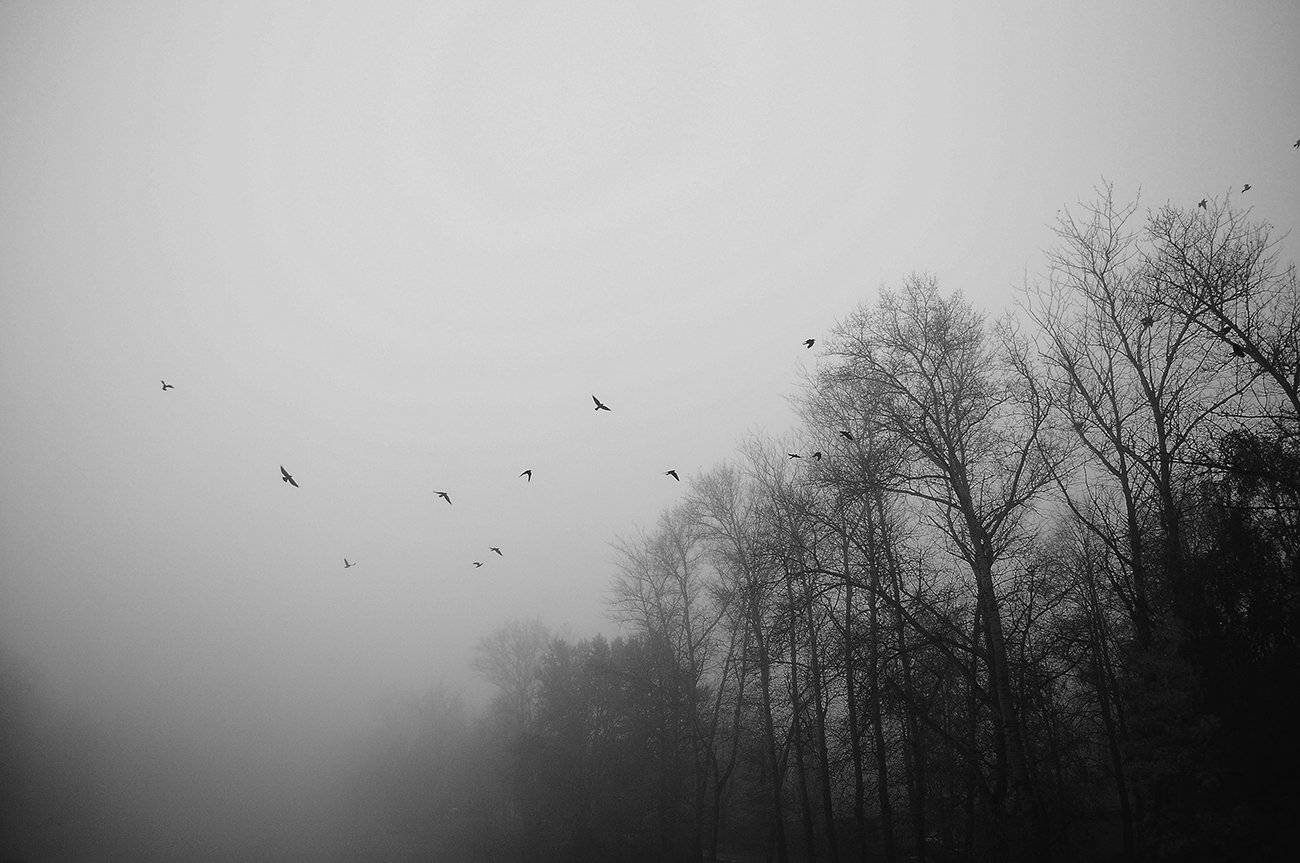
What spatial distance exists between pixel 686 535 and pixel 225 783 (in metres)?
65.5

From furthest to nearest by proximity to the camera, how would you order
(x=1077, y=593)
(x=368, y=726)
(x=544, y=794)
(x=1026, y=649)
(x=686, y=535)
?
(x=368, y=726), (x=544, y=794), (x=686, y=535), (x=1077, y=593), (x=1026, y=649)

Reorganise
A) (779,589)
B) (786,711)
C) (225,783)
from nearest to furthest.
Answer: (779,589) < (786,711) < (225,783)

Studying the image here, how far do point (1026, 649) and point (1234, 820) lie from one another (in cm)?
633

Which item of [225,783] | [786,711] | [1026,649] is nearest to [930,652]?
[1026,649]

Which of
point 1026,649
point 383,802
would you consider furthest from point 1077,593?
point 383,802

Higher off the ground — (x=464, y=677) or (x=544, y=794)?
(x=464, y=677)

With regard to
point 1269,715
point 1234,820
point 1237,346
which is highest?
point 1237,346

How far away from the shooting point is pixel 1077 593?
61.9 ft

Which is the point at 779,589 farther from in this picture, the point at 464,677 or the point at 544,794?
the point at 464,677

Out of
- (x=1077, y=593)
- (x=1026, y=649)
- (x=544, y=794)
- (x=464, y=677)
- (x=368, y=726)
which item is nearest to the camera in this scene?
(x=1026, y=649)

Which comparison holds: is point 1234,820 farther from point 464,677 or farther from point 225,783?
point 464,677

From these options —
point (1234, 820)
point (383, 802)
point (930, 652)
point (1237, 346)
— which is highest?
point (1237, 346)

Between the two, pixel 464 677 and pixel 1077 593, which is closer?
pixel 1077 593

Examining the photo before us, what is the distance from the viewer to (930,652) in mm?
13805
